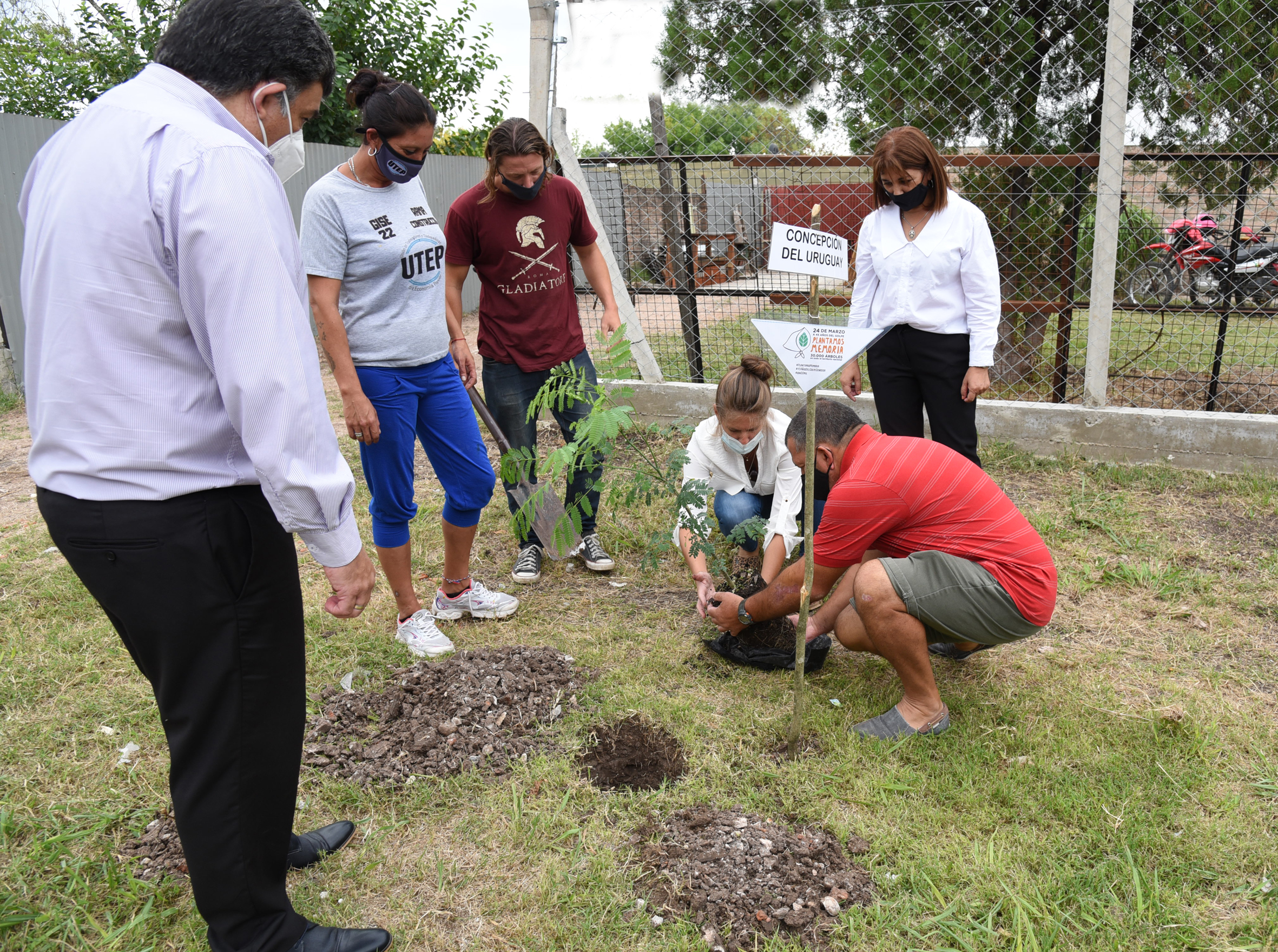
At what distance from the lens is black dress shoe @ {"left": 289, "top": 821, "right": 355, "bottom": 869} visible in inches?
91.0

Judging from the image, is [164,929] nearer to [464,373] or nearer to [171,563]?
[171,563]

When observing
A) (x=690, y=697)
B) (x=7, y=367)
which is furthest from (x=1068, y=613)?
(x=7, y=367)

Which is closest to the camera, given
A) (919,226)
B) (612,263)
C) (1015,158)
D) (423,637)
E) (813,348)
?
(813,348)

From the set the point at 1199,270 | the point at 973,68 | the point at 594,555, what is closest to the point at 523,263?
the point at 594,555

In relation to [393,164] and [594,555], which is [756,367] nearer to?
[594,555]

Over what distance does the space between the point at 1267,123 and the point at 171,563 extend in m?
6.19

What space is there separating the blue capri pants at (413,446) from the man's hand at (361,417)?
3.3 inches

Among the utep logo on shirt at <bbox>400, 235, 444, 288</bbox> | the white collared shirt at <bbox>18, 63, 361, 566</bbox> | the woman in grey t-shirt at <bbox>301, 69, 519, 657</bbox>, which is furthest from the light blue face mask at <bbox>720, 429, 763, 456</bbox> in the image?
the white collared shirt at <bbox>18, 63, 361, 566</bbox>

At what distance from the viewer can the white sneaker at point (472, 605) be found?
3.69 m

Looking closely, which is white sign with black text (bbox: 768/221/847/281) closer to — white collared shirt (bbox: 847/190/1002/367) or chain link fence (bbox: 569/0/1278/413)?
white collared shirt (bbox: 847/190/1002/367)

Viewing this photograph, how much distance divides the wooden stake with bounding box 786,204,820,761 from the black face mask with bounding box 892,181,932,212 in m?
1.19

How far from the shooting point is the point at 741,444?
11.3 ft

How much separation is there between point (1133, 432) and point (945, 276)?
2.19m

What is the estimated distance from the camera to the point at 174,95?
59.6 inches
